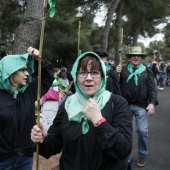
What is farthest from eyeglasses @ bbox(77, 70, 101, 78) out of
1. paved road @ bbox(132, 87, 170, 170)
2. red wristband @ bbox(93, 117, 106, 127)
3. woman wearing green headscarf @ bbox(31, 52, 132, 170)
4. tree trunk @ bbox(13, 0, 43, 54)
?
tree trunk @ bbox(13, 0, 43, 54)

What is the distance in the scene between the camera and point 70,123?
187cm

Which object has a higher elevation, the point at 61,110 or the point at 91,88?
the point at 91,88

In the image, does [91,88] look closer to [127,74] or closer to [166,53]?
[127,74]

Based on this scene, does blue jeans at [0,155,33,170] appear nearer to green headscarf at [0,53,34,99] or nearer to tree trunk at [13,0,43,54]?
green headscarf at [0,53,34,99]

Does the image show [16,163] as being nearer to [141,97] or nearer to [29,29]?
[141,97]

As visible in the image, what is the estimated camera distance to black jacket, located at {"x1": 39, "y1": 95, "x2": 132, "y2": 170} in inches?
66.4

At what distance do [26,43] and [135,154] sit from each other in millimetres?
2866

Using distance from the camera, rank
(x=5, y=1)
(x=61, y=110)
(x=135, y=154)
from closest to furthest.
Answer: (x=61, y=110)
(x=135, y=154)
(x=5, y=1)

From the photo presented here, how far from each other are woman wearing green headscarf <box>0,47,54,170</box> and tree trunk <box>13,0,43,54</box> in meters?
2.64

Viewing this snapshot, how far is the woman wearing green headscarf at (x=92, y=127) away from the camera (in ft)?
5.57

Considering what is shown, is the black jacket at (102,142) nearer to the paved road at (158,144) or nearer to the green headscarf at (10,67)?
the green headscarf at (10,67)

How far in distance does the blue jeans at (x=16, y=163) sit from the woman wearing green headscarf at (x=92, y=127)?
0.90 metres

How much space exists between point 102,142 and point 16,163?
143 centimetres

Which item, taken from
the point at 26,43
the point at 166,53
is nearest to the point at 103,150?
the point at 26,43
